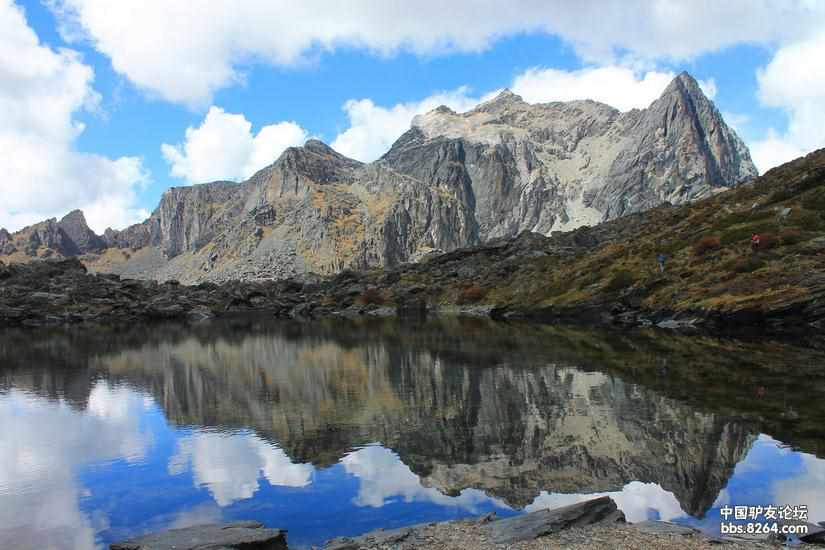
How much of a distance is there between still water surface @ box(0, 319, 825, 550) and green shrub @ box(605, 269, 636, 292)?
142ft

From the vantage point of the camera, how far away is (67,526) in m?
21.2

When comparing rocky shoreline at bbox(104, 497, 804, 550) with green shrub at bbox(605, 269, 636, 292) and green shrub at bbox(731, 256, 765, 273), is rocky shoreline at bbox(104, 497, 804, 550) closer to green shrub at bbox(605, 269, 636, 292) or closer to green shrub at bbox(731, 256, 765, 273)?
green shrub at bbox(731, 256, 765, 273)

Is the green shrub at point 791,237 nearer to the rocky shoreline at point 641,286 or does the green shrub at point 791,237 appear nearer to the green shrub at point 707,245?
the rocky shoreline at point 641,286

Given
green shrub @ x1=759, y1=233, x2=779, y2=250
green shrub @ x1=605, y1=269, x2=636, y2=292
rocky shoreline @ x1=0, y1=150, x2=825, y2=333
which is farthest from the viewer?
green shrub @ x1=605, y1=269, x2=636, y2=292

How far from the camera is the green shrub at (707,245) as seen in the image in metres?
98.2

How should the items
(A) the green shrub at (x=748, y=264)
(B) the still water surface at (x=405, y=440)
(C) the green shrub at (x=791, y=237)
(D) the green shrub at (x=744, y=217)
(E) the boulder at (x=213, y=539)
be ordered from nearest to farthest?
(E) the boulder at (x=213, y=539)
(B) the still water surface at (x=405, y=440)
(A) the green shrub at (x=748, y=264)
(C) the green shrub at (x=791, y=237)
(D) the green shrub at (x=744, y=217)

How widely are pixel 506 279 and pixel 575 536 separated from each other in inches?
5837

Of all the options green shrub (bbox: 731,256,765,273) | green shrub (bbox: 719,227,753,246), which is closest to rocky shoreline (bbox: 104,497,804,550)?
green shrub (bbox: 731,256,765,273)

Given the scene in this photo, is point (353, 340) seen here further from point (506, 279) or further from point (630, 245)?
point (506, 279)

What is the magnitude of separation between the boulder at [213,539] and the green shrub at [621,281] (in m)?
96.4

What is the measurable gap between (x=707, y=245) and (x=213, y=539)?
9898 cm

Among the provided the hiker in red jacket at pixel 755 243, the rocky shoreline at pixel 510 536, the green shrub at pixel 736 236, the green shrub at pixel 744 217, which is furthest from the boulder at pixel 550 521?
the green shrub at pixel 744 217

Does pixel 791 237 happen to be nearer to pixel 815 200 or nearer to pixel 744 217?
pixel 815 200

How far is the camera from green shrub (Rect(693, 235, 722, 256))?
98188 millimetres
